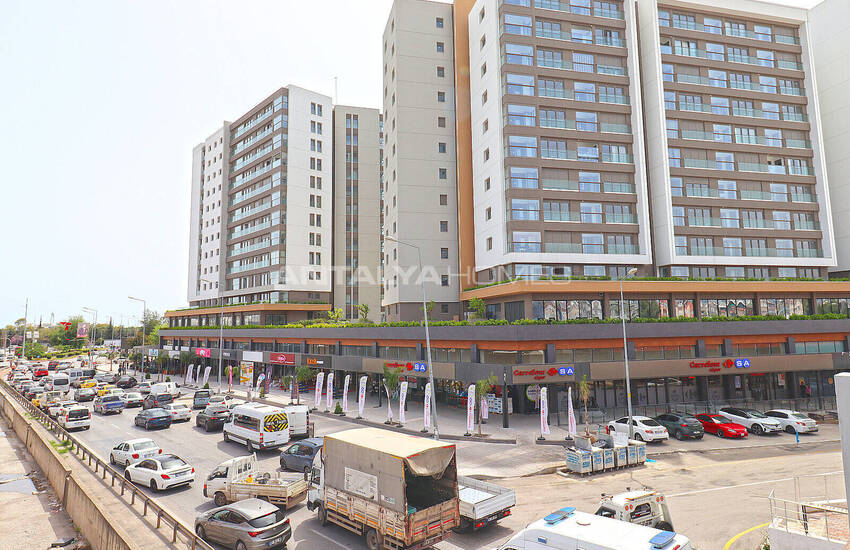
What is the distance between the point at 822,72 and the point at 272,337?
3075 inches

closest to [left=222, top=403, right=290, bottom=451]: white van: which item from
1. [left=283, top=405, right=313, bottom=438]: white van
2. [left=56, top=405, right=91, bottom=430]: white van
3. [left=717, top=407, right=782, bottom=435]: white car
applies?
[left=283, top=405, right=313, bottom=438]: white van

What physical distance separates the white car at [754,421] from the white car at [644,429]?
6.72m

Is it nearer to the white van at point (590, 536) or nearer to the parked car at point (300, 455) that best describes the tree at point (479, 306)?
the parked car at point (300, 455)

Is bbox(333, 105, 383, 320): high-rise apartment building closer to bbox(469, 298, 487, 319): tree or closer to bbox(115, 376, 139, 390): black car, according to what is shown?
bbox(115, 376, 139, 390): black car

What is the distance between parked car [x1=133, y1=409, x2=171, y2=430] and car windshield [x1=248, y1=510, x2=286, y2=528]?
85.1ft

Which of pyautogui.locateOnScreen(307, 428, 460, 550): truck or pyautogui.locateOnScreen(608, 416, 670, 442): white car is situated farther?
pyautogui.locateOnScreen(608, 416, 670, 442): white car

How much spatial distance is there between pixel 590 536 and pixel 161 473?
18.1 meters

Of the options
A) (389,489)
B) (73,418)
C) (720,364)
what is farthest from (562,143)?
(73,418)

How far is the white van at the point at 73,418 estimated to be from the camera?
119 feet

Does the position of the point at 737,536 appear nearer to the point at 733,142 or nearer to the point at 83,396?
the point at 733,142

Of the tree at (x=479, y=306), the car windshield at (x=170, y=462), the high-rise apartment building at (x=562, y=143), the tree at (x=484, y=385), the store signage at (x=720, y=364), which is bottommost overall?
the car windshield at (x=170, y=462)

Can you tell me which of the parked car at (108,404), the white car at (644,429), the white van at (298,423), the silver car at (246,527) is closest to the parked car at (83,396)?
the parked car at (108,404)

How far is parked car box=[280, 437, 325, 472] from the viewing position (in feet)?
75.5

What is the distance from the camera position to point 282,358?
6178cm
